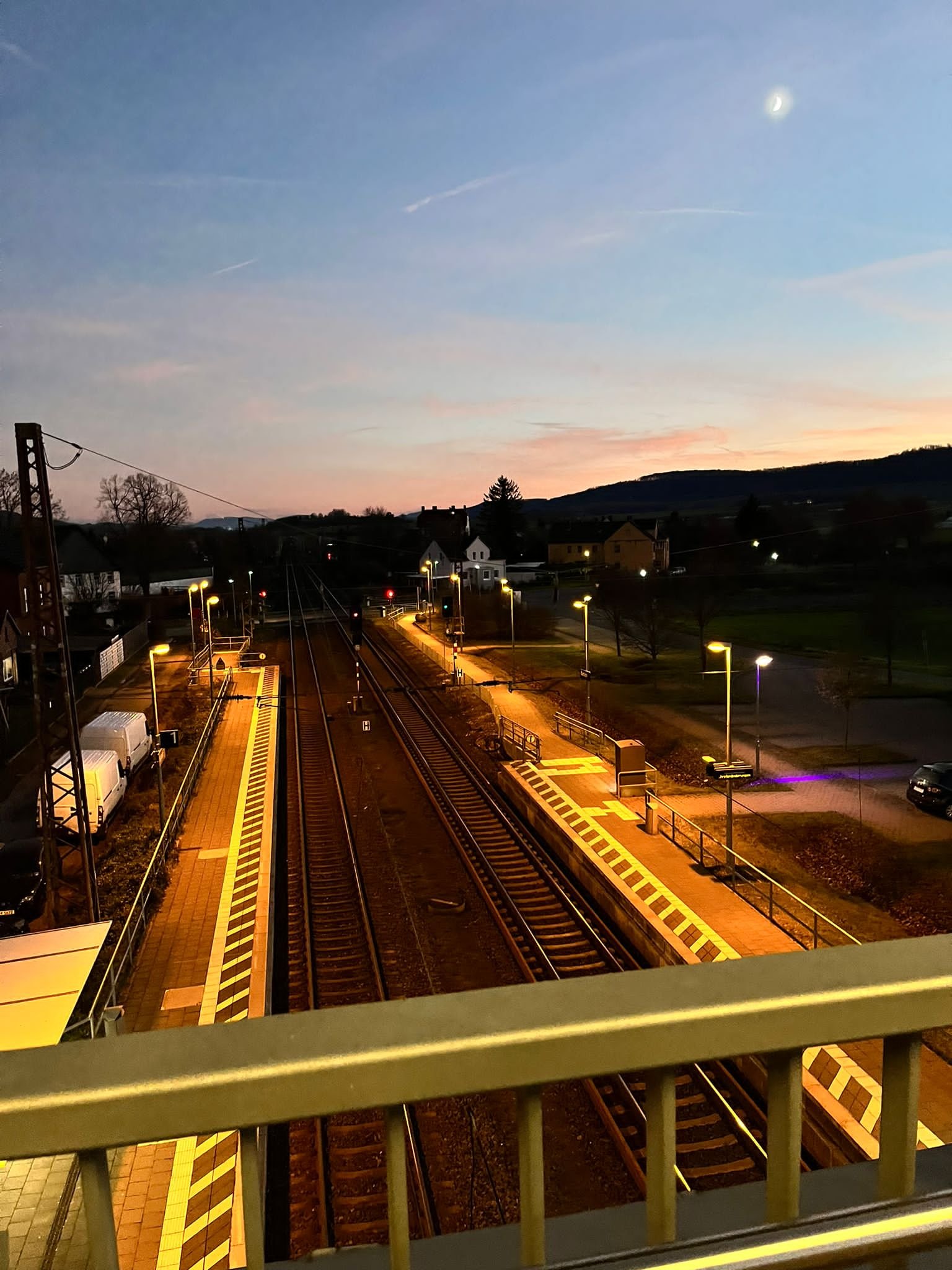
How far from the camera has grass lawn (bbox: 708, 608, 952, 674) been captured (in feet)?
114

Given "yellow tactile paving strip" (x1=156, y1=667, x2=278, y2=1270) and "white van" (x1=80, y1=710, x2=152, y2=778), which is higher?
"white van" (x1=80, y1=710, x2=152, y2=778)

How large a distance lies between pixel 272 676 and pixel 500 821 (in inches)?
821

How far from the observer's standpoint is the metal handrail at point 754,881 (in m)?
12.1

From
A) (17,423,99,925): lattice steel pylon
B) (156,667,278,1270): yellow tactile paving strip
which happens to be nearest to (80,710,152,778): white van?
(156,667,278,1270): yellow tactile paving strip

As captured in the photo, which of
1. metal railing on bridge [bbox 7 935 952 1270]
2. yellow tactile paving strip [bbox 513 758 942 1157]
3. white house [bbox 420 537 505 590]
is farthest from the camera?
white house [bbox 420 537 505 590]

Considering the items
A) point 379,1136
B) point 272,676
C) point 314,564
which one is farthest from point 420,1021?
point 314,564

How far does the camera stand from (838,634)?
43.8 m

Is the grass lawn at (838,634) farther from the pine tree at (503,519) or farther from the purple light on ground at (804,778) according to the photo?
the pine tree at (503,519)

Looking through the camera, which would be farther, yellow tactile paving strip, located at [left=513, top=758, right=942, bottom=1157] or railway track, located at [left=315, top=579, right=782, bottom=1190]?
railway track, located at [left=315, top=579, right=782, bottom=1190]

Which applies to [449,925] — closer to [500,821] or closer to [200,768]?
[500,821]

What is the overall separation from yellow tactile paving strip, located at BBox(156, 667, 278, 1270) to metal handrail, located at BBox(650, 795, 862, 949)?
7199 mm

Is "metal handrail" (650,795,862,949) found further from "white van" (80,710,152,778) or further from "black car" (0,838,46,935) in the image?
"white van" (80,710,152,778)

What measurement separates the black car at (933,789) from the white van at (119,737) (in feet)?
57.5

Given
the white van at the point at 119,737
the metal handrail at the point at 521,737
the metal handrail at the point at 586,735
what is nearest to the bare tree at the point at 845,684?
the metal handrail at the point at 586,735
